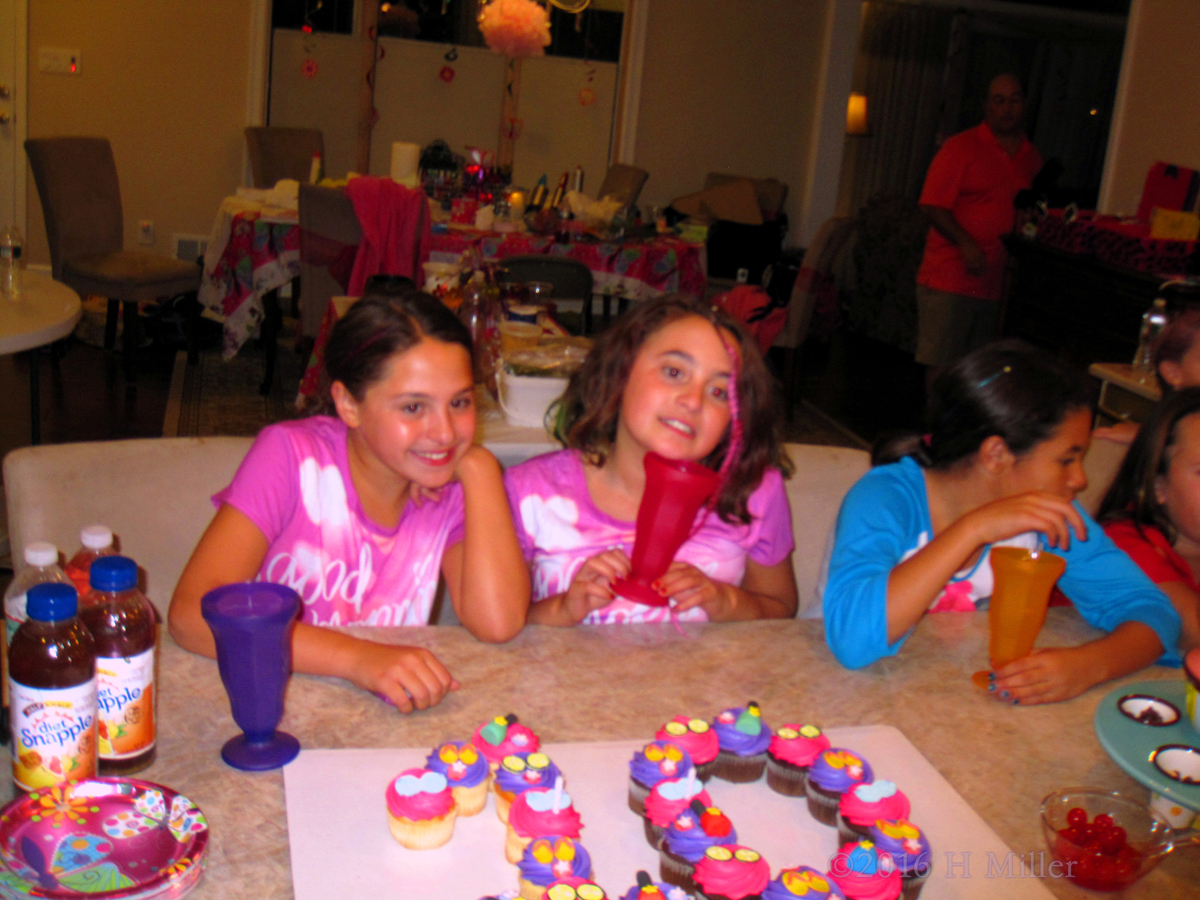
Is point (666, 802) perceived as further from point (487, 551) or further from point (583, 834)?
point (487, 551)

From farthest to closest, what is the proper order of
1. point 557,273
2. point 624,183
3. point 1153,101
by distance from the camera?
point 624,183 → point 1153,101 → point 557,273

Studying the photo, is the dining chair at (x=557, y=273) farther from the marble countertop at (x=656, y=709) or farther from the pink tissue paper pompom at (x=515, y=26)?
the marble countertop at (x=656, y=709)

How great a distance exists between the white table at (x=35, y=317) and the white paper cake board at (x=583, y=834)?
1.71 meters

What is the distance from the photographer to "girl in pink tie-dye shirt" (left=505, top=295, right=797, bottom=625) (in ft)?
4.76

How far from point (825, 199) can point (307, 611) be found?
23.0 feet

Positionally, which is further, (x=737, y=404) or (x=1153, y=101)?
(x=1153, y=101)

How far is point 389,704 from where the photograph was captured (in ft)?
3.54

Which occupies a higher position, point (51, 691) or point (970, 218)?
point (970, 218)

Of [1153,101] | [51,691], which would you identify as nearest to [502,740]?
[51,691]

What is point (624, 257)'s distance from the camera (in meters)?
4.79

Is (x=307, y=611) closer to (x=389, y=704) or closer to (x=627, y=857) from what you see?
(x=389, y=704)

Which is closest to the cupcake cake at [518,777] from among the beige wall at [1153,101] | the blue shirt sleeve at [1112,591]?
the blue shirt sleeve at [1112,591]

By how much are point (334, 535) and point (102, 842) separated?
664mm

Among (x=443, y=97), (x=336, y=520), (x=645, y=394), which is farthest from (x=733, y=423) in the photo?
(x=443, y=97)
